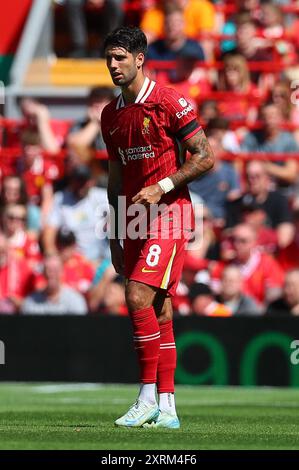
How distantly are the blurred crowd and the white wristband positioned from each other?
5260 millimetres

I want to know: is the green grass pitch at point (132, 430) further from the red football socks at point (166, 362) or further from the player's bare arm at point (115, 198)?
the player's bare arm at point (115, 198)

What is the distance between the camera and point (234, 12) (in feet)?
A: 59.1

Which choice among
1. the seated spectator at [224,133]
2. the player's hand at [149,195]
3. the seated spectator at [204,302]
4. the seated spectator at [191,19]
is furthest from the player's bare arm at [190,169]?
the seated spectator at [191,19]


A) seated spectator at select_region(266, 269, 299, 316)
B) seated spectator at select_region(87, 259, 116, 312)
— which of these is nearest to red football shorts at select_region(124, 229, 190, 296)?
seated spectator at select_region(266, 269, 299, 316)

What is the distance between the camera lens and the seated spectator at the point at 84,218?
14703mm

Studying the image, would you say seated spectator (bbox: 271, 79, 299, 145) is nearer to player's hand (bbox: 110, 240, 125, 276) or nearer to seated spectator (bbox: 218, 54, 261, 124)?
seated spectator (bbox: 218, 54, 261, 124)

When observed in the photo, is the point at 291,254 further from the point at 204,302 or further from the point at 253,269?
the point at 204,302

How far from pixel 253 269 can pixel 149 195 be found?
6.21 metres

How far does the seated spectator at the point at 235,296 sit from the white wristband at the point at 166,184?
536 cm

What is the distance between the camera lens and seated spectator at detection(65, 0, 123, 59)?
1806 cm

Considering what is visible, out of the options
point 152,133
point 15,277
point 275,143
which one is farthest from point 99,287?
point 152,133

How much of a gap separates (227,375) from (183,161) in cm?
504

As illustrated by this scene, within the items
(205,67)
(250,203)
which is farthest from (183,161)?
(205,67)
